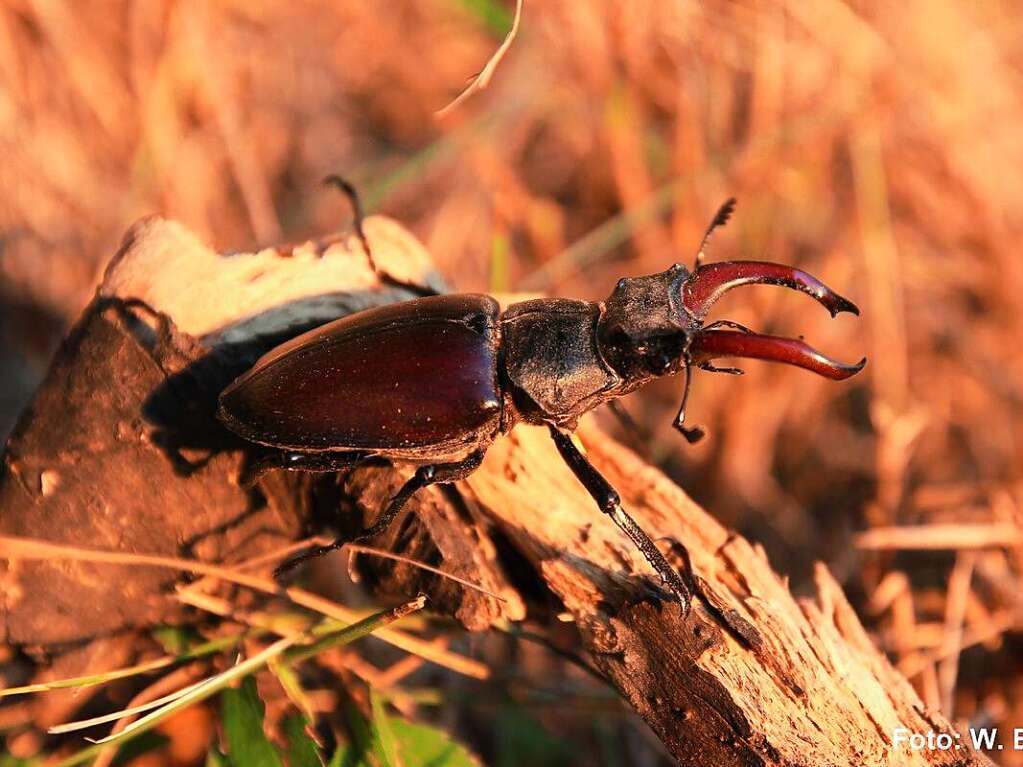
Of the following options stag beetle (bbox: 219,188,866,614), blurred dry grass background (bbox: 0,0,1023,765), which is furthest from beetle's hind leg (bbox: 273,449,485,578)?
blurred dry grass background (bbox: 0,0,1023,765)

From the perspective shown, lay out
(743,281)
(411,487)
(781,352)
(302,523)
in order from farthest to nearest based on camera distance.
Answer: (302,523), (743,281), (411,487), (781,352)

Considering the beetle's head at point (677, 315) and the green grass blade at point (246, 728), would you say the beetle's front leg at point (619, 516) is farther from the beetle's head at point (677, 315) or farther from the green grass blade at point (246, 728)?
the green grass blade at point (246, 728)

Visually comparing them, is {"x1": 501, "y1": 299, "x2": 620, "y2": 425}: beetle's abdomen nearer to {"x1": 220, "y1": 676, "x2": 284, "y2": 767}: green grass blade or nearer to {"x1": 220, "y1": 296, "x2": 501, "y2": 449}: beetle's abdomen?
{"x1": 220, "y1": 296, "x2": 501, "y2": 449}: beetle's abdomen

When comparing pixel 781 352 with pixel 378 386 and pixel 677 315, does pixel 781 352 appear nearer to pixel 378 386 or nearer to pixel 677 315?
pixel 677 315

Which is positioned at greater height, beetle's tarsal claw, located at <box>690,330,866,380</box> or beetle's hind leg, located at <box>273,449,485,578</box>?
beetle's tarsal claw, located at <box>690,330,866,380</box>

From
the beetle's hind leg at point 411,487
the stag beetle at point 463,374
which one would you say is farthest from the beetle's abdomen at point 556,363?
the beetle's hind leg at point 411,487

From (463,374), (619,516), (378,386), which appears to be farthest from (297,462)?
(619,516)
